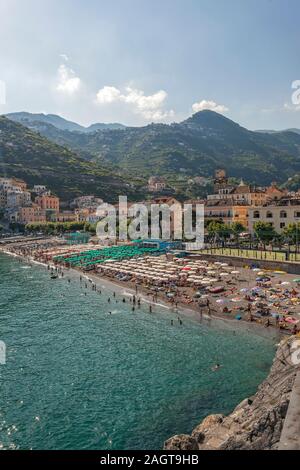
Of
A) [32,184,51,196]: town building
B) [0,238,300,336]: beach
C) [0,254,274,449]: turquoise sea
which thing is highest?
[32,184,51,196]: town building

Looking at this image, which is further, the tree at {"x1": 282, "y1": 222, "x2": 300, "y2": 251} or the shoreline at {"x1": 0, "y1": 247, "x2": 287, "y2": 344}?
the tree at {"x1": 282, "y1": 222, "x2": 300, "y2": 251}

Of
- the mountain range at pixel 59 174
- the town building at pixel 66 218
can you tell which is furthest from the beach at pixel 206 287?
the mountain range at pixel 59 174

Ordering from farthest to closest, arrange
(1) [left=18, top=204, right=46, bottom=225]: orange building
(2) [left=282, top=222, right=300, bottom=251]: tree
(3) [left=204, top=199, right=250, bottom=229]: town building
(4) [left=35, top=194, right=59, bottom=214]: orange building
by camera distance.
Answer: (4) [left=35, top=194, right=59, bottom=214]: orange building → (1) [left=18, top=204, right=46, bottom=225]: orange building → (3) [left=204, top=199, right=250, bottom=229]: town building → (2) [left=282, top=222, right=300, bottom=251]: tree

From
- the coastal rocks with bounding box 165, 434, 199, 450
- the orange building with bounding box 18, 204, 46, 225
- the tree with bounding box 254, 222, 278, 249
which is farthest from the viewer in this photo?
the orange building with bounding box 18, 204, 46, 225

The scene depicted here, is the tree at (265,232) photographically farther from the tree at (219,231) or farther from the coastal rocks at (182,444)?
the coastal rocks at (182,444)

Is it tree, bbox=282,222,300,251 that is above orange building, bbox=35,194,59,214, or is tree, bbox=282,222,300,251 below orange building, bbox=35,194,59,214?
below

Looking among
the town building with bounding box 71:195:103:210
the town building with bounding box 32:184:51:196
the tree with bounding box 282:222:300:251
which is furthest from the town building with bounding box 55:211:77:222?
the tree with bounding box 282:222:300:251

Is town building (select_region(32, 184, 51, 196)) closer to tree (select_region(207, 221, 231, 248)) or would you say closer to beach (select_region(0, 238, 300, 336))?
beach (select_region(0, 238, 300, 336))

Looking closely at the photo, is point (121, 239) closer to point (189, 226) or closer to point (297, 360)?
point (189, 226)
